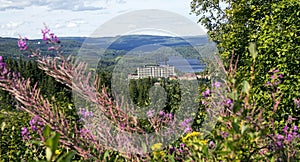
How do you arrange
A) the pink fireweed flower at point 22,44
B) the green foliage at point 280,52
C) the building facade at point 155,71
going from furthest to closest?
the green foliage at point 280,52 → the building facade at point 155,71 → the pink fireweed flower at point 22,44

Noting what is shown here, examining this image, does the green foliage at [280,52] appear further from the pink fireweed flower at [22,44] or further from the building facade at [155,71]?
the pink fireweed flower at [22,44]

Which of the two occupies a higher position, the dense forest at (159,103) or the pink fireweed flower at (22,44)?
the pink fireweed flower at (22,44)

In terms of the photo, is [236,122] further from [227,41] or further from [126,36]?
[227,41]

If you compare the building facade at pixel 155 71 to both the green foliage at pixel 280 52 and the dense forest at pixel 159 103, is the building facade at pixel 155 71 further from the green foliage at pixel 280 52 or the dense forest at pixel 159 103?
the green foliage at pixel 280 52

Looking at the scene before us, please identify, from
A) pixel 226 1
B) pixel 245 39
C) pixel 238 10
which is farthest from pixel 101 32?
pixel 226 1

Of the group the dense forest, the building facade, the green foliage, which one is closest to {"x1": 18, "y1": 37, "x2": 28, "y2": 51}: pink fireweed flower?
the dense forest

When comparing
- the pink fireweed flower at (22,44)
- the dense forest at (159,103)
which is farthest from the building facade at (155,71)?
the pink fireweed flower at (22,44)

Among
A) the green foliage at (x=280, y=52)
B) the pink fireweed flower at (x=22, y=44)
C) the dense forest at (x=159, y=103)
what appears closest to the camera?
the dense forest at (x=159, y=103)

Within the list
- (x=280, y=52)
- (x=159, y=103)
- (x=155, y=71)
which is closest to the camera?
(x=159, y=103)

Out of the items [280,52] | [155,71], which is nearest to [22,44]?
[155,71]

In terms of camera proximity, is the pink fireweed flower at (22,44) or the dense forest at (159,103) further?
the pink fireweed flower at (22,44)

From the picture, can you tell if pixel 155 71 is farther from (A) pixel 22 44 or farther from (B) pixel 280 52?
(A) pixel 22 44

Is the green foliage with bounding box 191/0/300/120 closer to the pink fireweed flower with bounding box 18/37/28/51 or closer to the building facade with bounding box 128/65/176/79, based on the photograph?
the building facade with bounding box 128/65/176/79
